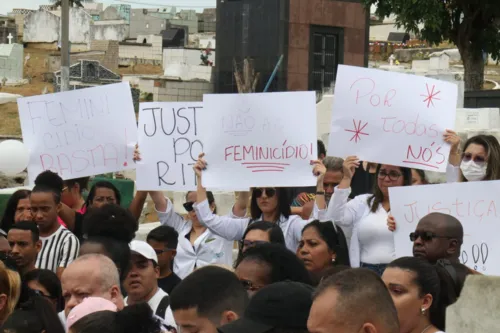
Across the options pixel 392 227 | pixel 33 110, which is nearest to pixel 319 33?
pixel 33 110

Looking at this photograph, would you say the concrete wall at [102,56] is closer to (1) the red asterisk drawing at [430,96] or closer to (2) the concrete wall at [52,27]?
(2) the concrete wall at [52,27]

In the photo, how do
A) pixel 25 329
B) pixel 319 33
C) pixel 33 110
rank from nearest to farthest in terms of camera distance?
pixel 25 329, pixel 33 110, pixel 319 33

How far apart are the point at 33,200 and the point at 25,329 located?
8.50 feet

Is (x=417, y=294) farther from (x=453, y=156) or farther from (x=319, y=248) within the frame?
(x=453, y=156)

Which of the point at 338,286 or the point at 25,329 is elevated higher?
the point at 338,286

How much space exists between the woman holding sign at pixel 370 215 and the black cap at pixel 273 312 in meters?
2.81

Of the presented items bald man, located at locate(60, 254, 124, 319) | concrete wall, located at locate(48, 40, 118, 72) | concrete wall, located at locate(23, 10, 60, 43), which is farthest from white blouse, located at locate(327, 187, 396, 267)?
concrete wall, located at locate(23, 10, 60, 43)

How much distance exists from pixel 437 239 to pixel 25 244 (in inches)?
94.0

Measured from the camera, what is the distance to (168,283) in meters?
6.70

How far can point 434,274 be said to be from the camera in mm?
4711

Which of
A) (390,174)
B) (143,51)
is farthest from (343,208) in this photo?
(143,51)

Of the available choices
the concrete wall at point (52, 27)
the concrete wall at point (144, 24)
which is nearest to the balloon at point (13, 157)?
the concrete wall at point (52, 27)

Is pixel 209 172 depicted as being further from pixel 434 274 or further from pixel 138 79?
pixel 138 79

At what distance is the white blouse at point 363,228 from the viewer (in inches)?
260
